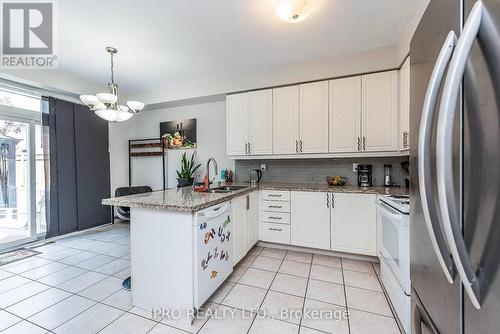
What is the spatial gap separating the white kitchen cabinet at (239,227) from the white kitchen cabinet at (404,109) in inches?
76.2

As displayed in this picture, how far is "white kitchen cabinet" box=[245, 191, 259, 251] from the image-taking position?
103 inches

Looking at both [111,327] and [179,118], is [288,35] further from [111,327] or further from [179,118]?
[111,327]

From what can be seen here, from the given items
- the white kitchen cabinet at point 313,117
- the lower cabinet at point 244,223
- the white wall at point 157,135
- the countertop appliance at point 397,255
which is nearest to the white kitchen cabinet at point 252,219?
the lower cabinet at point 244,223

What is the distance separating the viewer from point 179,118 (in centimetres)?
420

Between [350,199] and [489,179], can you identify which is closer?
[489,179]

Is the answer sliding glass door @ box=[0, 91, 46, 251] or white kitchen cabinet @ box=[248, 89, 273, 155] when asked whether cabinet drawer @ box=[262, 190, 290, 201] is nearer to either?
white kitchen cabinet @ box=[248, 89, 273, 155]

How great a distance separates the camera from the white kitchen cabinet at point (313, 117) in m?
2.90

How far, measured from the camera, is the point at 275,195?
2.88 metres

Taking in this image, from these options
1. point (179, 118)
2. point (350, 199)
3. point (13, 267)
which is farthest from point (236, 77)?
point (13, 267)

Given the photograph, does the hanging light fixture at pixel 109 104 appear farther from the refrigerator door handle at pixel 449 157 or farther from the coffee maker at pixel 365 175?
the coffee maker at pixel 365 175

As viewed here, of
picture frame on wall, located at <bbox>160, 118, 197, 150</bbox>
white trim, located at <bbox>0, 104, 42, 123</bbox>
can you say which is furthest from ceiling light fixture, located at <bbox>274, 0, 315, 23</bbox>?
white trim, located at <bbox>0, 104, 42, 123</bbox>

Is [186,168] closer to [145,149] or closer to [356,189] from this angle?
[145,149]

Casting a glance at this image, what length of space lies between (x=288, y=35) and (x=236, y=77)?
1.17 meters

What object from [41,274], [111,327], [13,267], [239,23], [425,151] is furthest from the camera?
[13,267]
